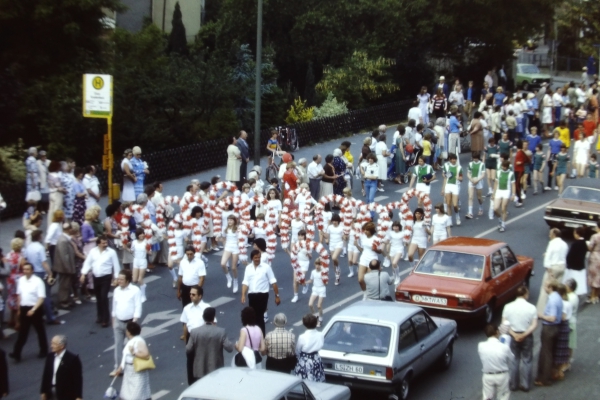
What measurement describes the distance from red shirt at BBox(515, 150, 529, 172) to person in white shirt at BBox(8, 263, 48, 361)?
15.4 meters

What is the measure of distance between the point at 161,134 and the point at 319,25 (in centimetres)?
1115

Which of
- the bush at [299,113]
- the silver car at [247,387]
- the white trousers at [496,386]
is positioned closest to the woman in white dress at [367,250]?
the white trousers at [496,386]

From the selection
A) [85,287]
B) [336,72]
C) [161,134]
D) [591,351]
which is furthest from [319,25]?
[591,351]

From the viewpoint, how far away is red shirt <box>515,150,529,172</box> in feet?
86.5

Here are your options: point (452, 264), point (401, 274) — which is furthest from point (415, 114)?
point (452, 264)

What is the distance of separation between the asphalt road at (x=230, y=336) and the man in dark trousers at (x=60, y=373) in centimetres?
248

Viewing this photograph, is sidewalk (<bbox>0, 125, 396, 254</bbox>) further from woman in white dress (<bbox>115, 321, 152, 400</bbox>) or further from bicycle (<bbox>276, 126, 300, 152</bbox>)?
woman in white dress (<bbox>115, 321, 152, 400</bbox>)

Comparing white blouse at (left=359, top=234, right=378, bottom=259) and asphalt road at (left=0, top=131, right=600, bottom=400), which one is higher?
white blouse at (left=359, top=234, right=378, bottom=259)

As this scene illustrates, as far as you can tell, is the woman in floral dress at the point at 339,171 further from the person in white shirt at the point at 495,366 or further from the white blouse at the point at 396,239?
the person in white shirt at the point at 495,366

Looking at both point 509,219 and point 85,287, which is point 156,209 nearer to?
point 85,287

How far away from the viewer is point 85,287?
19047 millimetres

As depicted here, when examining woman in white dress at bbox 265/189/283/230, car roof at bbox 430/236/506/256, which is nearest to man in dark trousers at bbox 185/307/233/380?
car roof at bbox 430/236/506/256

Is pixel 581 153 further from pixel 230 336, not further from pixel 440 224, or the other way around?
pixel 230 336

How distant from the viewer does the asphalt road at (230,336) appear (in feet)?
47.7
